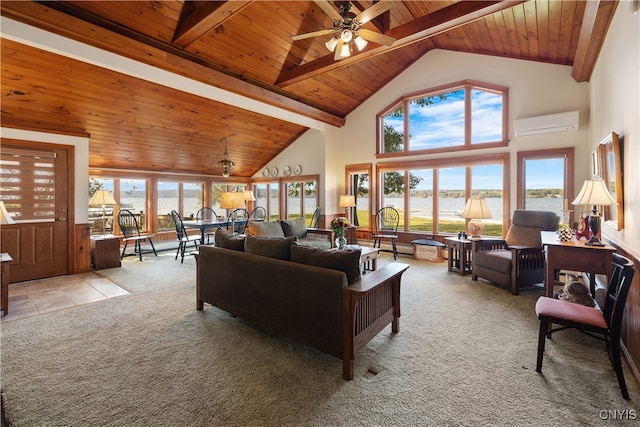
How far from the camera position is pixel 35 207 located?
4516 mm

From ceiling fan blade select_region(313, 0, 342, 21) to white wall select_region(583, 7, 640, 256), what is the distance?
2480mm

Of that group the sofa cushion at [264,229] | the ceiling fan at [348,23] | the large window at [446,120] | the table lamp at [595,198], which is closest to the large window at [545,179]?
the large window at [446,120]

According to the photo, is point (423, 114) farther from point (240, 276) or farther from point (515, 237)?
point (240, 276)

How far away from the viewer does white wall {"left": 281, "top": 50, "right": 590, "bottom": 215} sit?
15.7 ft

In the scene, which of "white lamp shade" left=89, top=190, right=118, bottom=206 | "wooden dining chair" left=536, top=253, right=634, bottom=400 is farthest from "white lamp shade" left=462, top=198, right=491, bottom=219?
"white lamp shade" left=89, top=190, right=118, bottom=206

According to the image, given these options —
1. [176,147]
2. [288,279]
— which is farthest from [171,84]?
[288,279]

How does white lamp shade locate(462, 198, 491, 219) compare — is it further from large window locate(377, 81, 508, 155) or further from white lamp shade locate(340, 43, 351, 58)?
white lamp shade locate(340, 43, 351, 58)

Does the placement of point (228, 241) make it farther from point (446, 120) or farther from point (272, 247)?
point (446, 120)

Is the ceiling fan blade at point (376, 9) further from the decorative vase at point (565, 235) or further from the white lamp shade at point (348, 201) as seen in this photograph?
the white lamp shade at point (348, 201)

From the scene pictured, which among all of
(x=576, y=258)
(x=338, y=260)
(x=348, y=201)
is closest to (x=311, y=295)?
(x=338, y=260)

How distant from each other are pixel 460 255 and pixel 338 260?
134 inches

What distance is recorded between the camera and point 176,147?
6.76 m

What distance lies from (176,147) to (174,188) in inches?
66.9

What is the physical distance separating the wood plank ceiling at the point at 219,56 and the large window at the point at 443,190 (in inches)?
75.8
